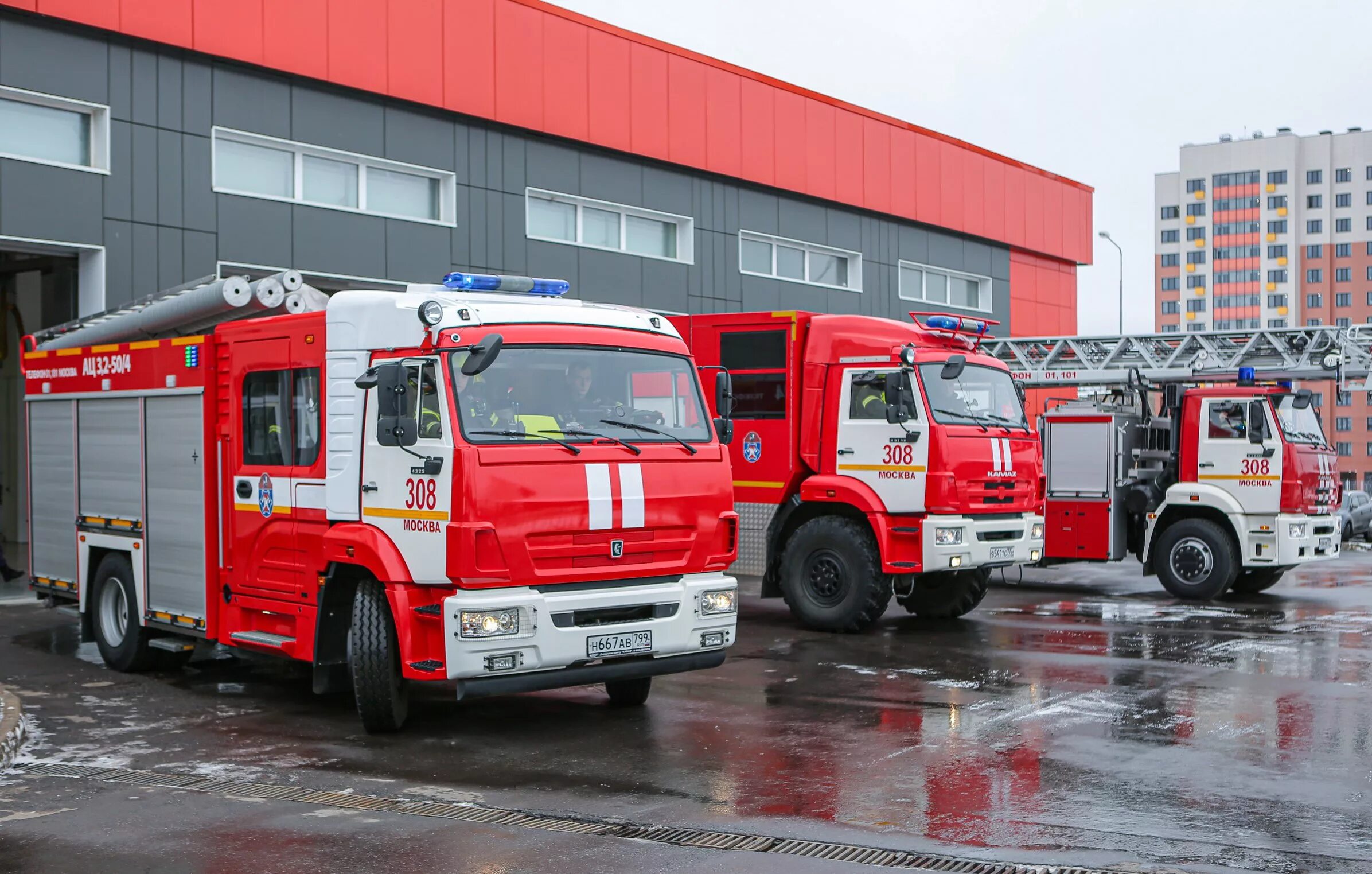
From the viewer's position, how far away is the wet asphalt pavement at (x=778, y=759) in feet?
20.5

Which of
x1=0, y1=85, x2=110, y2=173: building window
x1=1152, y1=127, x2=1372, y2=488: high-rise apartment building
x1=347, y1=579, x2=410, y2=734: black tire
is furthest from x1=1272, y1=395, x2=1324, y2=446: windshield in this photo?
x1=1152, y1=127, x2=1372, y2=488: high-rise apartment building

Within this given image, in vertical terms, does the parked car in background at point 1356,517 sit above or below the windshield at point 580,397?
below

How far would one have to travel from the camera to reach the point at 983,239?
33000 millimetres

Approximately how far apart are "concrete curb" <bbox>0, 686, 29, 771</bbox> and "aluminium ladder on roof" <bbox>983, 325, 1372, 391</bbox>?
499 inches

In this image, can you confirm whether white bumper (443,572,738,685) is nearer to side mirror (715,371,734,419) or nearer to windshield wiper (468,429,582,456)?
windshield wiper (468,429,582,456)

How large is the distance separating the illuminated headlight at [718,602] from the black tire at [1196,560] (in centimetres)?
981

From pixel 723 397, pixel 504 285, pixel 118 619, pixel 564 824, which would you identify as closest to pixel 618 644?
pixel 564 824

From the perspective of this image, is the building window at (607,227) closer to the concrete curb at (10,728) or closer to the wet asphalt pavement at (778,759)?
the wet asphalt pavement at (778,759)

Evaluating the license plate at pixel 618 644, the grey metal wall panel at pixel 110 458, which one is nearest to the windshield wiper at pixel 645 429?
the license plate at pixel 618 644

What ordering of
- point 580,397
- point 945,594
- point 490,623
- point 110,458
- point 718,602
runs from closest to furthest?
1. point 490,623
2. point 580,397
3. point 718,602
4. point 110,458
5. point 945,594

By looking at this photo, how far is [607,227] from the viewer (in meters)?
23.5

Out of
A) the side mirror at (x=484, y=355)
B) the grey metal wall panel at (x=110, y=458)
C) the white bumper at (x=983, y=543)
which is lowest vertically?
the white bumper at (x=983, y=543)

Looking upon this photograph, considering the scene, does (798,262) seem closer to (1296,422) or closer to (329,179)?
(329,179)

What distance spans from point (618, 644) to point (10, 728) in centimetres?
377
